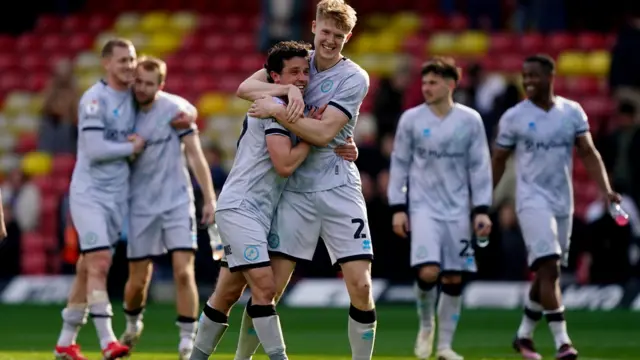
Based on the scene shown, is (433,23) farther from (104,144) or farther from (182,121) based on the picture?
(104,144)

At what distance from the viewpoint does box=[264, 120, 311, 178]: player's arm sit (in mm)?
9883

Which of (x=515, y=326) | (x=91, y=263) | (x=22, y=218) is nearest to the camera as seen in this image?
(x=91, y=263)

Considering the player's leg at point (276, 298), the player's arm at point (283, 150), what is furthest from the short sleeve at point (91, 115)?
the player's arm at point (283, 150)

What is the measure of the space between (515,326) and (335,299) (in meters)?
3.56

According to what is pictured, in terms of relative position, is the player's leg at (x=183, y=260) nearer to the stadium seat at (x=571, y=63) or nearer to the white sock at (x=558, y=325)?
the white sock at (x=558, y=325)

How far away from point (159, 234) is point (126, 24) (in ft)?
57.4

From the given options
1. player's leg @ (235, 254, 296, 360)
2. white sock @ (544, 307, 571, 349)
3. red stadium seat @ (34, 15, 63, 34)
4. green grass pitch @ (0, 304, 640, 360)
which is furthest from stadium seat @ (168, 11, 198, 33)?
player's leg @ (235, 254, 296, 360)

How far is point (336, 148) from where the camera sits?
10234 mm

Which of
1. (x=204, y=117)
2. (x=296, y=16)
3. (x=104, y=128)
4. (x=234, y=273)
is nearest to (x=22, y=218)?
(x=204, y=117)

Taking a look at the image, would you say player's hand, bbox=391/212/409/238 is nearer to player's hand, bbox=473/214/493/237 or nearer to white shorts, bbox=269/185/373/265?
player's hand, bbox=473/214/493/237

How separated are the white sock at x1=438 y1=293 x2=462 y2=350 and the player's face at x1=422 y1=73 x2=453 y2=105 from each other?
1709 mm

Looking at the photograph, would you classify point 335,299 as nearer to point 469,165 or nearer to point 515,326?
point 515,326

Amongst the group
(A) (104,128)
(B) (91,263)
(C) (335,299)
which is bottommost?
(C) (335,299)

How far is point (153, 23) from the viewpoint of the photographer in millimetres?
30125
